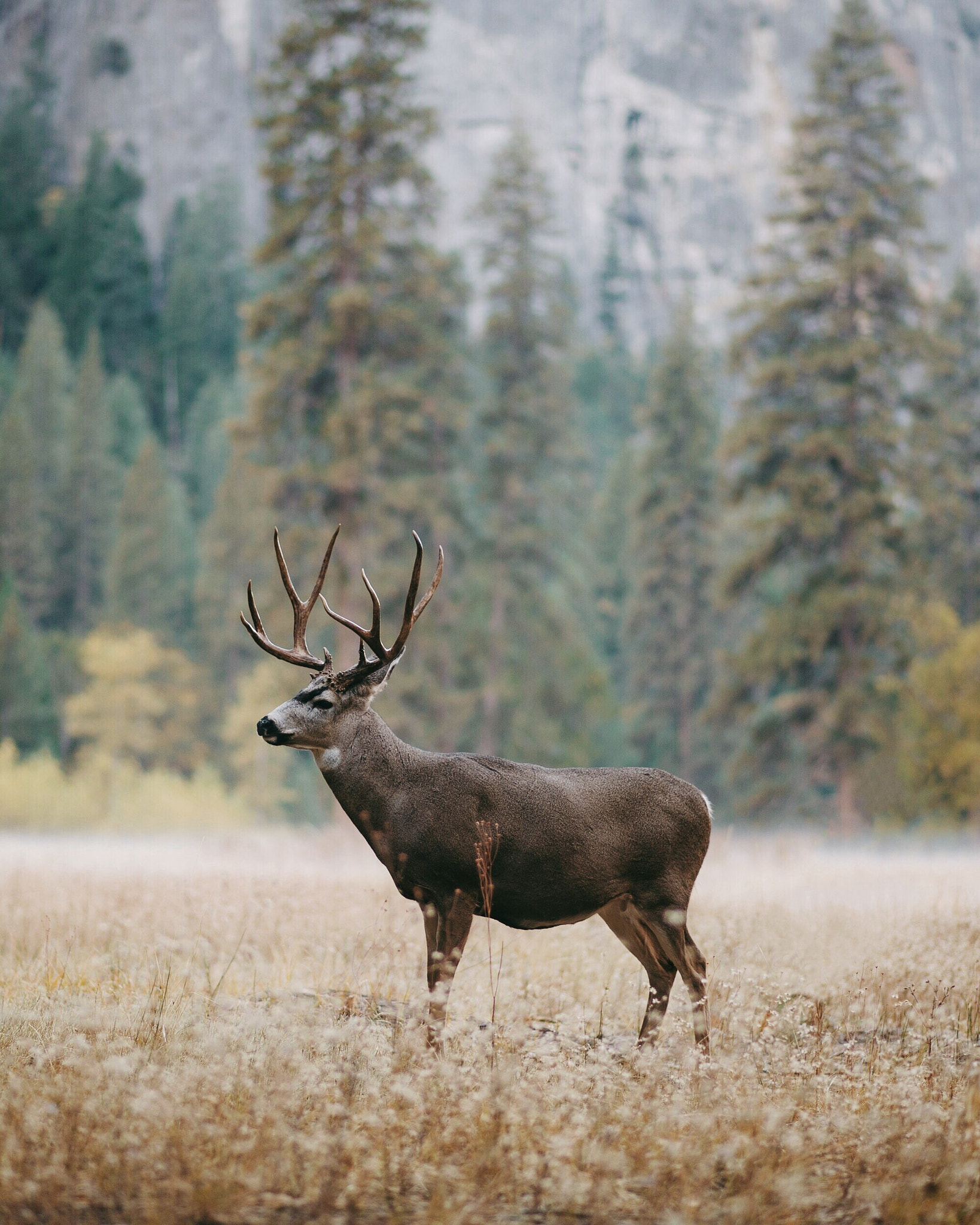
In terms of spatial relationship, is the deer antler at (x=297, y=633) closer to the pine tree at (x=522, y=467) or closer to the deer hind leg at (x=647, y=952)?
the deer hind leg at (x=647, y=952)

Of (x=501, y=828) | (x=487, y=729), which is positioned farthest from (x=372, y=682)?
(x=487, y=729)

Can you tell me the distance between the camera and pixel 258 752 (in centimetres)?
3512

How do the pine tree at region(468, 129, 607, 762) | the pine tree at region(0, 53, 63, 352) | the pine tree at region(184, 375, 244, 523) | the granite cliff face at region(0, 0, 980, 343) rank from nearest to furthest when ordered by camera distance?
the pine tree at region(468, 129, 607, 762) → the pine tree at region(184, 375, 244, 523) → the pine tree at region(0, 53, 63, 352) → the granite cliff face at region(0, 0, 980, 343)

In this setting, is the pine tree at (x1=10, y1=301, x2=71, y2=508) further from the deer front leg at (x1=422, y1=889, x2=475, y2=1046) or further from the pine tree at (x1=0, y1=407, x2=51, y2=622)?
the deer front leg at (x1=422, y1=889, x2=475, y2=1046)

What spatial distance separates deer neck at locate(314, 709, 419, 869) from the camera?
5.77 m

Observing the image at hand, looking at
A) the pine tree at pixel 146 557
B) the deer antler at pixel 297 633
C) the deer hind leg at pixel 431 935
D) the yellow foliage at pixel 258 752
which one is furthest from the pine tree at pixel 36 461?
the deer hind leg at pixel 431 935

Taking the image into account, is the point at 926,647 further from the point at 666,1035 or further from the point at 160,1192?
the point at 160,1192

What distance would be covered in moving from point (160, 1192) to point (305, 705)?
2.72 meters

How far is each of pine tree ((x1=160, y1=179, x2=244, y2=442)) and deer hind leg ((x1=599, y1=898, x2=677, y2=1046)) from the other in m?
60.1

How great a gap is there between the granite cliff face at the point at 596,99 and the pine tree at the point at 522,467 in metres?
53.1

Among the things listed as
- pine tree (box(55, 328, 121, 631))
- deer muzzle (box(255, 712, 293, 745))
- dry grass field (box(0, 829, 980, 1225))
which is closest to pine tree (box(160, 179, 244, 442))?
pine tree (box(55, 328, 121, 631))

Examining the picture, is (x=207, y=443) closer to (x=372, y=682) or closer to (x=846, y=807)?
(x=846, y=807)

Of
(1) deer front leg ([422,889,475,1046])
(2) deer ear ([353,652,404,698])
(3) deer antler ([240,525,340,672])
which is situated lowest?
(1) deer front leg ([422,889,475,1046])

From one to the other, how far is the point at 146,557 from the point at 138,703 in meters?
9.95
